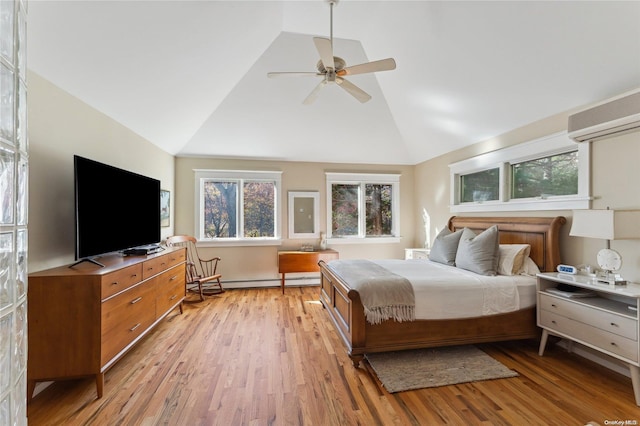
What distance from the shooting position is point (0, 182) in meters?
0.62

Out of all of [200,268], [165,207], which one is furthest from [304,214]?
[165,207]

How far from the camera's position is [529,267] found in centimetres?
290

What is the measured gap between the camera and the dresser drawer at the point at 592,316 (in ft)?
6.42

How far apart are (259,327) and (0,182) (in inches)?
117

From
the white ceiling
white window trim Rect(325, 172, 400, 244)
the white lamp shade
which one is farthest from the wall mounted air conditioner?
white window trim Rect(325, 172, 400, 244)

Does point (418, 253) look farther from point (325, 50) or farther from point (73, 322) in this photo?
point (73, 322)

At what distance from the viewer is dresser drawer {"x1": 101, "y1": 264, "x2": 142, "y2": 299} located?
1.99 m

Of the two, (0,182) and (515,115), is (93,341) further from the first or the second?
(515,115)

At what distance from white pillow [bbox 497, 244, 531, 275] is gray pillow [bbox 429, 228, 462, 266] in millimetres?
530

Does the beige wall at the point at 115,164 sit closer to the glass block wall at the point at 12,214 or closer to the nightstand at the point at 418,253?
the nightstand at the point at 418,253

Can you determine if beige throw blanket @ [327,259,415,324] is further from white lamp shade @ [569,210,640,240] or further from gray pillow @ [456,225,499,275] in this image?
white lamp shade @ [569,210,640,240]

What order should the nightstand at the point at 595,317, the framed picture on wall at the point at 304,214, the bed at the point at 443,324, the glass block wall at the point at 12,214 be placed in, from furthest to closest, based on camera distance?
the framed picture on wall at the point at 304,214 → the bed at the point at 443,324 → the nightstand at the point at 595,317 → the glass block wall at the point at 12,214

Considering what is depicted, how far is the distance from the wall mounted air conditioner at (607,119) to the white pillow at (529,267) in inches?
48.6

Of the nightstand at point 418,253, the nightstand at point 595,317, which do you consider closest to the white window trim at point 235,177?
the nightstand at point 418,253
